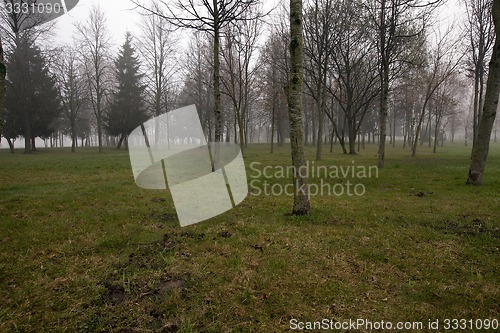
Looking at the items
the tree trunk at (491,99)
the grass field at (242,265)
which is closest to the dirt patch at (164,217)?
the grass field at (242,265)

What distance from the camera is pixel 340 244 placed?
Answer: 5352 mm

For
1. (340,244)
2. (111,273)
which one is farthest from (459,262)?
(111,273)

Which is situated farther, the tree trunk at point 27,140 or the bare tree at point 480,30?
the tree trunk at point 27,140

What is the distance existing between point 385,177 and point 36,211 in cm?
1324

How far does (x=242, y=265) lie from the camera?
451 centimetres

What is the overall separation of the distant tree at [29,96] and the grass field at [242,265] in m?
31.1

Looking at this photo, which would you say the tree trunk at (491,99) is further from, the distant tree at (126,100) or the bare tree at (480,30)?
the distant tree at (126,100)

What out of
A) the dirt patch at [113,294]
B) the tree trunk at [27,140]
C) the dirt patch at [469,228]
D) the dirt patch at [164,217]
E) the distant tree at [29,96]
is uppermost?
the distant tree at [29,96]

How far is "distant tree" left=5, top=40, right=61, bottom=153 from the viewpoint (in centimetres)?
3084

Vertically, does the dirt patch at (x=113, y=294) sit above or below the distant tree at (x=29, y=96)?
below

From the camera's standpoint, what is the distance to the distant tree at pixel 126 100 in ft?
128

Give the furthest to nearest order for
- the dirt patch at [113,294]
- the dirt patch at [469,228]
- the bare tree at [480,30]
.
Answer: the bare tree at [480,30] < the dirt patch at [469,228] < the dirt patch at [113,294]

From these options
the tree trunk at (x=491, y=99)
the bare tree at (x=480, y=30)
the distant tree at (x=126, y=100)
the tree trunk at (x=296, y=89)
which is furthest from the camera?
the distant tree at (x=126, y=100)

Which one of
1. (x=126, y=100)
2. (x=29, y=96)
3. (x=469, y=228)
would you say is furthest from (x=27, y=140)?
(x=469, y=228)
